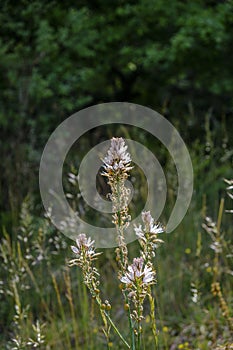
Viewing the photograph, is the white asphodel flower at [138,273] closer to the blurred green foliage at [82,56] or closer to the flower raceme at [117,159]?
the flower raceme at [117,159]

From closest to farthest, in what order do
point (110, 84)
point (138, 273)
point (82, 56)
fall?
point (138, 273) < point (82, 56) < point (110, 84)

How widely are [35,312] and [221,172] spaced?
1876 millimetres

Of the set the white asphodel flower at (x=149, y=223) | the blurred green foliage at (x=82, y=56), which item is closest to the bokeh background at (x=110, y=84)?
the blurred green foliage at (x=82, y=56)

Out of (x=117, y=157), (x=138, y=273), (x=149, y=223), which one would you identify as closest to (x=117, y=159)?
(x=117, y=157)

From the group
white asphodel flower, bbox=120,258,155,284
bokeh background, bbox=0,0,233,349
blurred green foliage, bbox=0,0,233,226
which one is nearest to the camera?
white asphodel flower, bbox=120,258,155,284

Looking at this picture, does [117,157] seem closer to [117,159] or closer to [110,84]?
[117,159]

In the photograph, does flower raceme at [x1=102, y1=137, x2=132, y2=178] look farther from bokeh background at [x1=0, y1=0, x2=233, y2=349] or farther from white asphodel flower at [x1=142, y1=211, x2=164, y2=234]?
bokeh background at [x1=0, y1=0, x2=233, y2=349]

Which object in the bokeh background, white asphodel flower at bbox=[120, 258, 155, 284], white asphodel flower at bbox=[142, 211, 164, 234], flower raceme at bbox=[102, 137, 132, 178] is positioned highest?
the bokeh background

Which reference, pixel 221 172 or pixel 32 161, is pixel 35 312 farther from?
pixel 221 172

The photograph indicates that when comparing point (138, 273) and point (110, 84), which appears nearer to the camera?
point (138, 273)

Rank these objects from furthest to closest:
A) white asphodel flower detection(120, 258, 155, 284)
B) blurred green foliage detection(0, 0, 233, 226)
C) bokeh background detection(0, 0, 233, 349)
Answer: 1. blurred green foliage detection(0, 0, 233, 226)
2. bokeh background detection(0, 0, 233, 349)
3. white asphodel flower detection(120, 258, 155, 284)

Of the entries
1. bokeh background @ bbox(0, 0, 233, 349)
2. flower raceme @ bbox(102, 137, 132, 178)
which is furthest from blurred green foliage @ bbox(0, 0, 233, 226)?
flower raceme @ bbox(102, 137, 132, 178)

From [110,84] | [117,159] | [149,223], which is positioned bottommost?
Result: [149,223]

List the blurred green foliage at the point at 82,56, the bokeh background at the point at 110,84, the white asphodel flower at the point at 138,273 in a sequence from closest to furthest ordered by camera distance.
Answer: the white asphodel flower at the point at 138,273 → the bokeh background at the point at 110,84 → the blurred green foliage at the point at 82,56
